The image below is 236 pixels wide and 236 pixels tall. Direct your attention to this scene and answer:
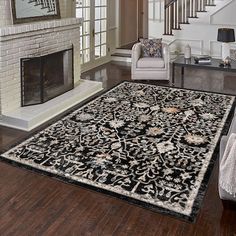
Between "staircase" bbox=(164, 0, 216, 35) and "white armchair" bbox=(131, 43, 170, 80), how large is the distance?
2220 mm

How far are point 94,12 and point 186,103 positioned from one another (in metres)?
3.52

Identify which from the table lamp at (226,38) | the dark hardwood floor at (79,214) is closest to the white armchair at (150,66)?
the table lamp at (226,38)

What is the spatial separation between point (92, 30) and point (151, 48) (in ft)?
5.71

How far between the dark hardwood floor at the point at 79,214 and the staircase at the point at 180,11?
5.84 metres

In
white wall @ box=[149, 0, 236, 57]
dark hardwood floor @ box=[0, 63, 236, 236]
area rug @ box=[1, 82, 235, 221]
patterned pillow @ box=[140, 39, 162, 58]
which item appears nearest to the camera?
dark hardwood floor @ box=[0, 63, 236, 236]

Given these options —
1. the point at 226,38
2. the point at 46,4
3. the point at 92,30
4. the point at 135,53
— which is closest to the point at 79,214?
the point at 46,4

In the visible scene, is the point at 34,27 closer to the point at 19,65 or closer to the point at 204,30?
the point at 19,65

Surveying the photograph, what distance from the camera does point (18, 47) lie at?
4.71 meters

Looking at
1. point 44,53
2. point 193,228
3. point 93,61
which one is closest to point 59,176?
point 193,228

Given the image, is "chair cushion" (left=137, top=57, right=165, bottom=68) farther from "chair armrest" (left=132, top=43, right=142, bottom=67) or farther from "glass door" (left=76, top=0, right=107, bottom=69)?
"glass door" (left=76, top=0, right=107, bottom=69)

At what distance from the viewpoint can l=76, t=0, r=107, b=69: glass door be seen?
24.2ft

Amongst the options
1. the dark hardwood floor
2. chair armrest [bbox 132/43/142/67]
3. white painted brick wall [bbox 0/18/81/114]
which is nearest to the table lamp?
chair armrest [bbox 132/43/142/67]

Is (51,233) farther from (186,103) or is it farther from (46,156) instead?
(186,103)

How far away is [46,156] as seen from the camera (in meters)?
3.69
